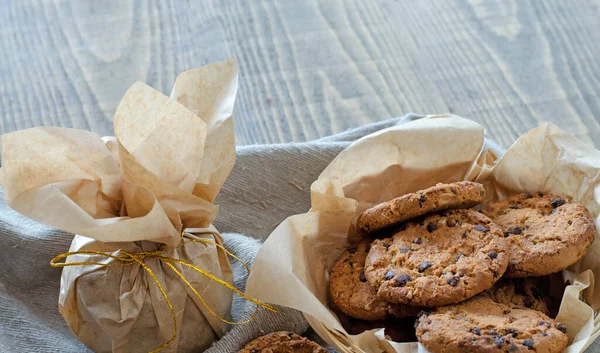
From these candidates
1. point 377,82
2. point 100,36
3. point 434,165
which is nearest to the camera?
point 434,165

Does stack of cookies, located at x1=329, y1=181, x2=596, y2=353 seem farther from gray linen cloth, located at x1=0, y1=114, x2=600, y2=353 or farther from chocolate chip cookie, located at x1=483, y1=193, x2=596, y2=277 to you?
gray linen cloth, located at x1=0, y1=114, x2=600, y2=353

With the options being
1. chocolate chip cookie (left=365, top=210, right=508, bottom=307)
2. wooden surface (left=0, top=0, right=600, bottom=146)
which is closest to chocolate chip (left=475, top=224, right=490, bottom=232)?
chocolate chip cookie (left=365, top=210, right=508, bottom=307)

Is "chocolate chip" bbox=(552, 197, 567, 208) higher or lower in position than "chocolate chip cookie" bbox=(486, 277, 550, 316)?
higher

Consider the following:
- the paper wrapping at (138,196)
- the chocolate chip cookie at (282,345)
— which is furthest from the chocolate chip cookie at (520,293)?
the paper wrapping at (138,196)

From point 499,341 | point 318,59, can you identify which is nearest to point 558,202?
point 499,341

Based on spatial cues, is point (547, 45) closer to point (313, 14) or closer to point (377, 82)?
point (377, 82)

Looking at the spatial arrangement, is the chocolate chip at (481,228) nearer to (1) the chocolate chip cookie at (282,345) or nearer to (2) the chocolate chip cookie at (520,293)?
(2) the chocolate chip cookie at (520,293)

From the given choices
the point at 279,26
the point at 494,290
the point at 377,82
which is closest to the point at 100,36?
the point at 279,26
